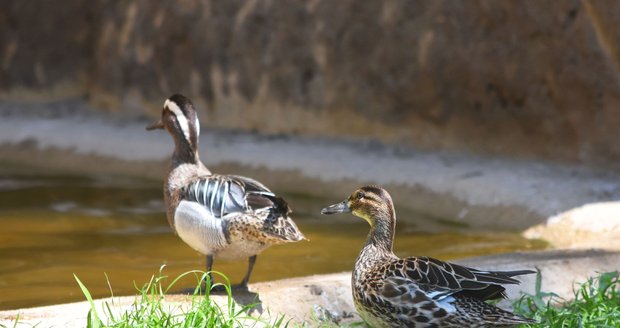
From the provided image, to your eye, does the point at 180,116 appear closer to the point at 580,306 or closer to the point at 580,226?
the point at 580,306

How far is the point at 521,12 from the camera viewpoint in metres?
8.96

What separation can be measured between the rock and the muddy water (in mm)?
172

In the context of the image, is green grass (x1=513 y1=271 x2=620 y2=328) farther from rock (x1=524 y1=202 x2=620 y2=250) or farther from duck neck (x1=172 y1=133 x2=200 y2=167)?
duck neck (x1=172 y1=133 x2=200 y2=167)

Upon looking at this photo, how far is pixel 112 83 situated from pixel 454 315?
28.9ft

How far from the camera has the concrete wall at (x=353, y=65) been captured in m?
8.75

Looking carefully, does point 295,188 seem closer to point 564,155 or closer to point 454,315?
point 564,155

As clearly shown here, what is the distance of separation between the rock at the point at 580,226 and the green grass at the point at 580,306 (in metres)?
1.63

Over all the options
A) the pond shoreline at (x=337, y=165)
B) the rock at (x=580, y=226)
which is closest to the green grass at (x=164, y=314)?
the rock at (x=580, y=226)

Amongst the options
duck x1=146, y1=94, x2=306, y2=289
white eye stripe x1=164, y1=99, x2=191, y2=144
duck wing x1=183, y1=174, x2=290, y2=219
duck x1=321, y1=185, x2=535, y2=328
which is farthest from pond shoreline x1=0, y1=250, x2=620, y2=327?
white eye stripe x1=164, y1=99, x2=191, y2=144

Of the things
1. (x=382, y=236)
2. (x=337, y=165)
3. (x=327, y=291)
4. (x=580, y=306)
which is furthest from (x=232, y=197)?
(x=337, y=165)

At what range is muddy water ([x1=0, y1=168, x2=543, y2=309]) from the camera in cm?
605

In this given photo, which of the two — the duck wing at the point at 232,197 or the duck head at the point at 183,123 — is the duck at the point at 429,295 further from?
the duck head at the point at 183,123

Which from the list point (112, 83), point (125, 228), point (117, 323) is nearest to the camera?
point (117, 323)

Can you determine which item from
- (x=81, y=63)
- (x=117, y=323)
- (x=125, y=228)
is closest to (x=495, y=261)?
(x=117, y=323)
